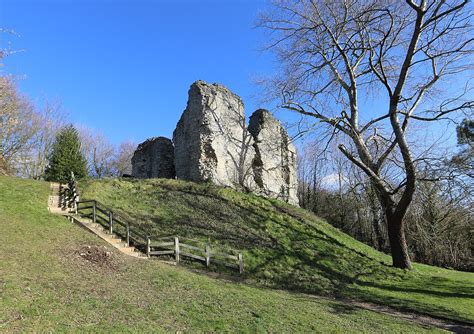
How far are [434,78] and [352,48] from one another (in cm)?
390

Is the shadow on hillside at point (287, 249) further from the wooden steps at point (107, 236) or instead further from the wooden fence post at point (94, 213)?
the wooden steps at point (107, 236)

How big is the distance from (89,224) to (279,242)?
8713 mm

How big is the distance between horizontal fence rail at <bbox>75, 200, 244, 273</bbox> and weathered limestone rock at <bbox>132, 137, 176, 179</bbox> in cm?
1060

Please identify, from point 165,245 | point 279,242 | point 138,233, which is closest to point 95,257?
point 165,245

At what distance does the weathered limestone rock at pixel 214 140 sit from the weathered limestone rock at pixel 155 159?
1201mm

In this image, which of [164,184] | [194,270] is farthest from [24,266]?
[164,184]

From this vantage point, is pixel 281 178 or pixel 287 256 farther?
pixel 281 178

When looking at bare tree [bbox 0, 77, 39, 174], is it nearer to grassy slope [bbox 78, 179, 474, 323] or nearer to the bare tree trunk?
grassy slope [bbox 78, 179, 474, 323]

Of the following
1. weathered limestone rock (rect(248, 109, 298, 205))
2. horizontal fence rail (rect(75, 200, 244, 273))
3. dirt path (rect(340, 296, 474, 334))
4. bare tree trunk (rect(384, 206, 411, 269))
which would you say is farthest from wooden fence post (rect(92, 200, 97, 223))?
bare tree trunk (rect(384, 206, 411, 269))

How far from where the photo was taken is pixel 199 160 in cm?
2345

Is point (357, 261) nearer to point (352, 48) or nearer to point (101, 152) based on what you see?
point (352, 48)

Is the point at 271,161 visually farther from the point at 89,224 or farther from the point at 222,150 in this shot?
the point at 89,224

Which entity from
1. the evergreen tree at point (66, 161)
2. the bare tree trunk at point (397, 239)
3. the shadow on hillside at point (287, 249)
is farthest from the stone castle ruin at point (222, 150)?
the bare tree trunk at point (397, 239)

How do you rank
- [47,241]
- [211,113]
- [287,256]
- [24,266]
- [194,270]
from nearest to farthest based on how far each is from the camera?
[24,266]
[47,241]
[194,270]
[287,256]
[211,113]
